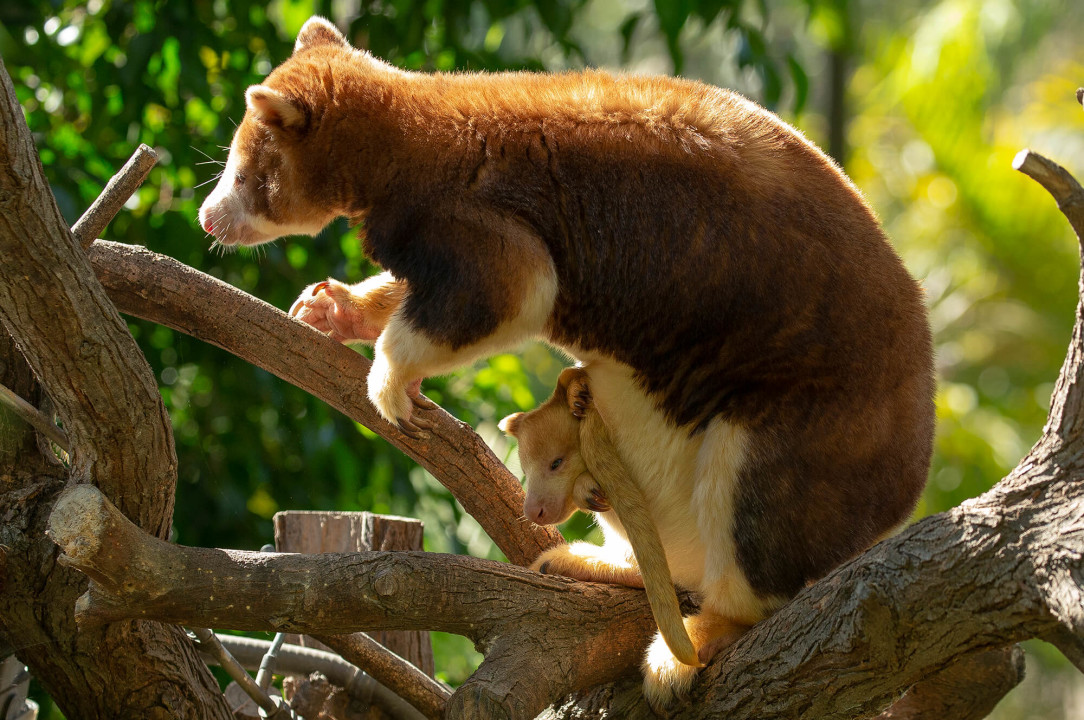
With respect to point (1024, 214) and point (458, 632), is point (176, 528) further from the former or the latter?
point (1024, 214)

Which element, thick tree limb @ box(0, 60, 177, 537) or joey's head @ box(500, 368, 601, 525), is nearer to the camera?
thick tree limb @ box(0, 60, 177, 537)

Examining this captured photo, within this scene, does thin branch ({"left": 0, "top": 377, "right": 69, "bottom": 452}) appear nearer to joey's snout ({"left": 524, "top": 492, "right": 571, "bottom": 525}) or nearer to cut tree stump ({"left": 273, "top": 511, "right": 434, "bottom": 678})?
cut tree stump ({"left": 273, "top": 511, "right": 434, "bottom": 678})

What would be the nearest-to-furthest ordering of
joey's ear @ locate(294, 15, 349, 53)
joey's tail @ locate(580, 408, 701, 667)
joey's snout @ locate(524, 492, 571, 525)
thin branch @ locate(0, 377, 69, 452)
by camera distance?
joey's tail @ locate(580, 408, 701, 667) → thin branch @ locate(0, 377, 69, 452) → joey's snout @ locate(524, 492, 571, 525) → joey's ear @ locate(294, 15, 349, 53)

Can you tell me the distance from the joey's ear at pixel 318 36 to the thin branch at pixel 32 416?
1.51 metres

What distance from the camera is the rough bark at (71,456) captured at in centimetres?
248

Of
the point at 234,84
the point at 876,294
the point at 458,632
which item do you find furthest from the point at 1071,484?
the point at 234,84

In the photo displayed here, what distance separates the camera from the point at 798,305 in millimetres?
2924

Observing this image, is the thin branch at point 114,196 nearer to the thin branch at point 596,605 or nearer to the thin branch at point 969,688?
the thin branch at point 596,605

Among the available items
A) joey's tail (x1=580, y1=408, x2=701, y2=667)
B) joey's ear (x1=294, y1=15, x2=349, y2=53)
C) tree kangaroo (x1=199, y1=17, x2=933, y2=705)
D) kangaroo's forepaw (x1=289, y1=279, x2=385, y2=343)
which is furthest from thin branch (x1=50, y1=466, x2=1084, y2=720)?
joey's ear (x1=294, y1=15, x2=349, y2=53)

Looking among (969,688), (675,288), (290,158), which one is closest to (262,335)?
(290,158)

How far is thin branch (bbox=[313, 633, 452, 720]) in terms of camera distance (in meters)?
3.42

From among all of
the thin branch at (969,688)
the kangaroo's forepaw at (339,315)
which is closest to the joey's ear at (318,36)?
the kangaroo's forepaw at (339,315)

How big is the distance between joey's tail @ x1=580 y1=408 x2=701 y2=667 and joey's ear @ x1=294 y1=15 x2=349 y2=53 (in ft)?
5.18

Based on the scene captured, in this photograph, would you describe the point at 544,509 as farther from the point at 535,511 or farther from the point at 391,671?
the point at 391,671
